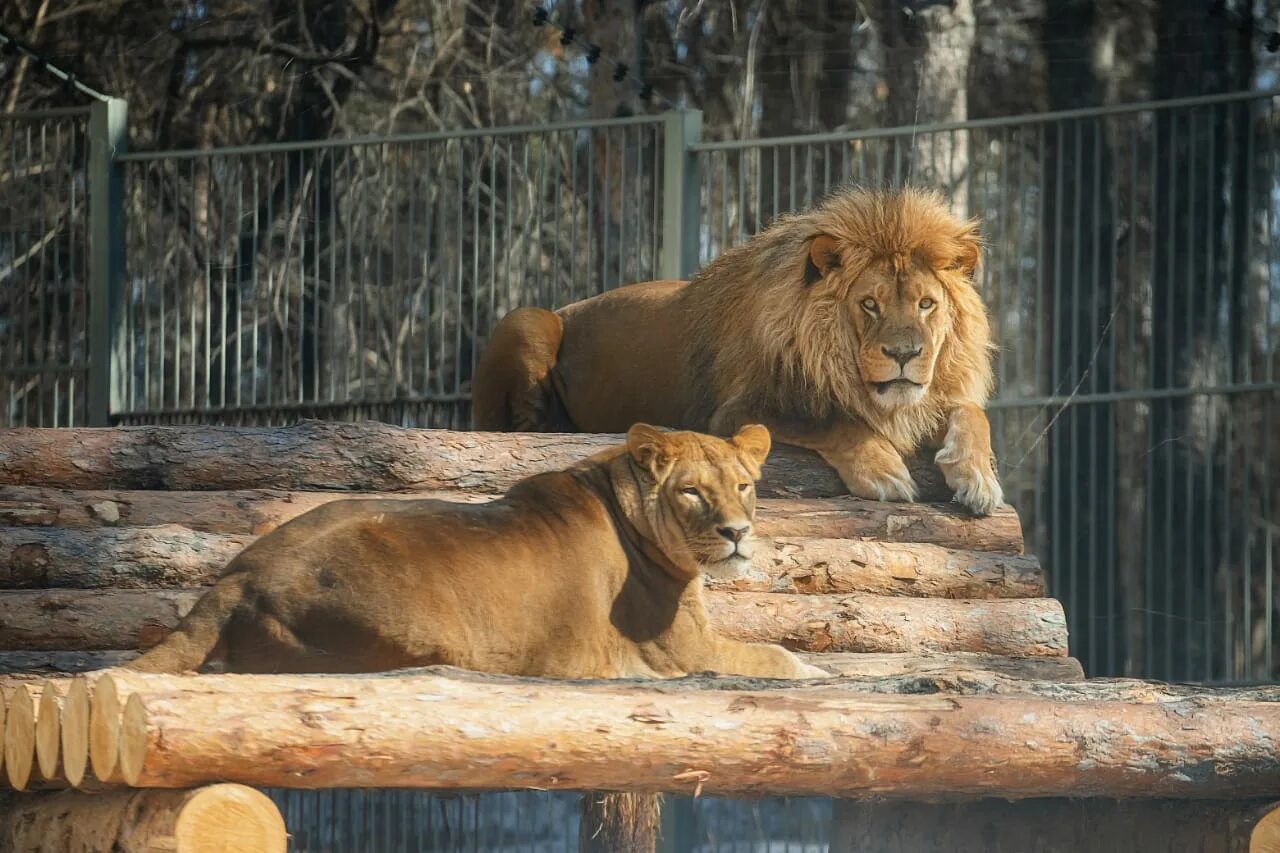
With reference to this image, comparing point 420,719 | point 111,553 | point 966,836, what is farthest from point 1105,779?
point 111,553

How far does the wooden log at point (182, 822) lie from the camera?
138 inches

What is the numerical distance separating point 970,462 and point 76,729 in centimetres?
358

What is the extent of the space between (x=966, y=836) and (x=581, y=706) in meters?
1.94

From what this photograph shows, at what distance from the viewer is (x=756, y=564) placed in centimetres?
584

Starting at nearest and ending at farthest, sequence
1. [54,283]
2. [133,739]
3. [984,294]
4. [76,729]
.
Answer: [133,739]
[76,729]
[984,294]
[54,283]

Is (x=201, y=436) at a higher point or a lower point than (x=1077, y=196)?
lower

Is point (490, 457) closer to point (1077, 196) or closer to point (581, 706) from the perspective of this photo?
point (581, 706)

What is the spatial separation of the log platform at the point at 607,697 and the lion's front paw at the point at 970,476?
0.06 meters

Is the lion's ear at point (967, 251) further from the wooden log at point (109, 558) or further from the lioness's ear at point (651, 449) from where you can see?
the wooden log at point (109, 558)

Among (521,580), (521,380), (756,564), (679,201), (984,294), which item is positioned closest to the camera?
(521,580)

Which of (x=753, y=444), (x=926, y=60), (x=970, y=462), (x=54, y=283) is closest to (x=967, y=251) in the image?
(x=970, y=462)

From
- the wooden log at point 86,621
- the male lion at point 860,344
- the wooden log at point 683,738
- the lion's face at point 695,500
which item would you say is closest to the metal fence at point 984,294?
the male lion at point 860,344

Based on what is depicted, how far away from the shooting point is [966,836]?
5.31 m

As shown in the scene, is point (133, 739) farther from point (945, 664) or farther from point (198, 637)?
point (945, 664)
